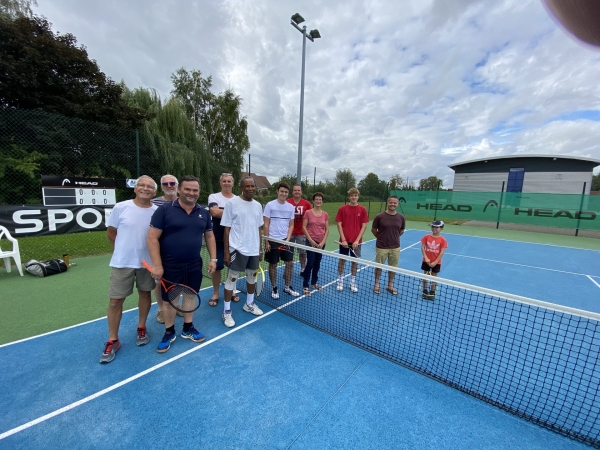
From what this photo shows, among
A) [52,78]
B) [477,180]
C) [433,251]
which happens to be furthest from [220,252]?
[477,180]

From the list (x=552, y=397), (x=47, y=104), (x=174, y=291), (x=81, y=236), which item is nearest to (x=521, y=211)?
(x=552, y=397)

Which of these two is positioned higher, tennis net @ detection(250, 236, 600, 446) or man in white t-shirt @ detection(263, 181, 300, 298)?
man in white t-shirt @ detection(263, 181, 300, 298)

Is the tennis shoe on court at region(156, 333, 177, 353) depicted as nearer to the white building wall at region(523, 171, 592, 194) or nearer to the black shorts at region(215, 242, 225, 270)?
the black shorts at region(215, 242, 225, 270)

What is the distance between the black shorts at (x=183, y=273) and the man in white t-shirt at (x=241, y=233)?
625 mm

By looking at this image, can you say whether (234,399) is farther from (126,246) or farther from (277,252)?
(277,252)

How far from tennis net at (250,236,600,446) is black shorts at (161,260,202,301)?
1.71 meters

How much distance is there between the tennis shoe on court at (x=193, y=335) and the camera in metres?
3.17

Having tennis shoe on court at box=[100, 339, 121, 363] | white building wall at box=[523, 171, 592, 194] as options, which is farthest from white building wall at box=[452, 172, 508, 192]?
tennis shoe on court at box=[100, 339, 121, 363]

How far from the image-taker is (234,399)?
234 cm

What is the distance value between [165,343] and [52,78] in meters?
16.5

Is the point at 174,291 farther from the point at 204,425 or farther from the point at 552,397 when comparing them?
the point at 552,397

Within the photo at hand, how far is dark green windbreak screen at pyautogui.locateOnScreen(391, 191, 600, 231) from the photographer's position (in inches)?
549

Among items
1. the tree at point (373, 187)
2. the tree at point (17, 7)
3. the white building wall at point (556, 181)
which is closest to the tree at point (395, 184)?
the tree at point (373, 187)

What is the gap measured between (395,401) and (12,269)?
7.87 metres
